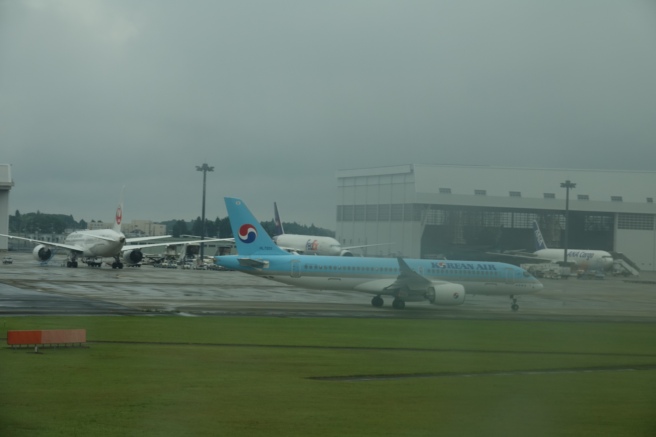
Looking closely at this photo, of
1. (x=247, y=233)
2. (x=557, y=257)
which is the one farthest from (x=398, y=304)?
(x=557, y=257)

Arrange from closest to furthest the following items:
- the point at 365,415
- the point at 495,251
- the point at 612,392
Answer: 1. the point at 365,415
2. the point at 612,392
3. the point at 495,251

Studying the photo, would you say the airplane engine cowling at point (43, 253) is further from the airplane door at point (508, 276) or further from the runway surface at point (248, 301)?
the airplane door at point (508, 276)

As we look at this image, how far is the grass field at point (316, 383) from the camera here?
18391mm

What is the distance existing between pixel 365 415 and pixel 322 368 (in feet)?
21.0

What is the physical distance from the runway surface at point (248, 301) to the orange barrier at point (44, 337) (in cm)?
1207

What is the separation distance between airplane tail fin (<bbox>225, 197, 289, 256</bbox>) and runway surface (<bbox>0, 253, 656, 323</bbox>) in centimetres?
308

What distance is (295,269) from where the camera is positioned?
50781 millimetres

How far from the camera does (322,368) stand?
2575 centimetres

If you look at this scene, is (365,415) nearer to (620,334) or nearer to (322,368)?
(322,368)

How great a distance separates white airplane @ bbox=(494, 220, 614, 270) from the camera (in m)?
46.6

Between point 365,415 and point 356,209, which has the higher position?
point 356,209

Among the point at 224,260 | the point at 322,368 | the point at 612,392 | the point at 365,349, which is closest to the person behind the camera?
the point at 612,392

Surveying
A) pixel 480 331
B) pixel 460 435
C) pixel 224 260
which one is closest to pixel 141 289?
pixel 224 260

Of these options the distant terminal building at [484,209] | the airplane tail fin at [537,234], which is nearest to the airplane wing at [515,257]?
the distant terminal building at [484,209]
